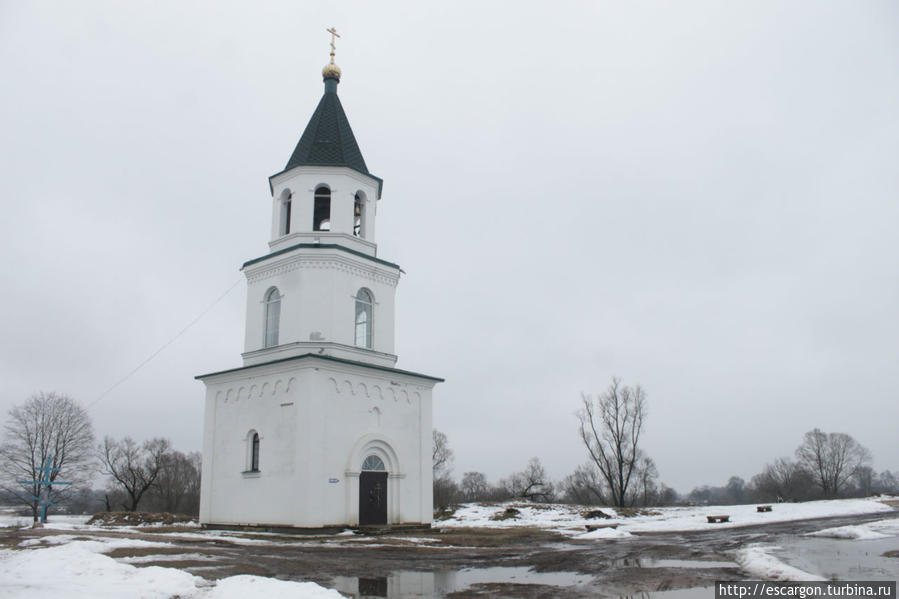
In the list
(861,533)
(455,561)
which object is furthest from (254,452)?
(861,533)

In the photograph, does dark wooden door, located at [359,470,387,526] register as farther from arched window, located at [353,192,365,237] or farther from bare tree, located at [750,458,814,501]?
bare tree, located at [750,458,814,501]

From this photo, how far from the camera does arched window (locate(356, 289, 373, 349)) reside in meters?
24.2

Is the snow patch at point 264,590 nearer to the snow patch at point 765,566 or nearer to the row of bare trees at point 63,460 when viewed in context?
the snow patch at point 765,566

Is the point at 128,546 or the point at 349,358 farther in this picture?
the point at 349,358

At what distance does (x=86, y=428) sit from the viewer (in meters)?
50.1

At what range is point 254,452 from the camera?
22.1m

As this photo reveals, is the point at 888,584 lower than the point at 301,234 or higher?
lower

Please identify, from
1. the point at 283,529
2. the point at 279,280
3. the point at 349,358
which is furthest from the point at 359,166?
the point at 283,529

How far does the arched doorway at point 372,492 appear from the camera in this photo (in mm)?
21359

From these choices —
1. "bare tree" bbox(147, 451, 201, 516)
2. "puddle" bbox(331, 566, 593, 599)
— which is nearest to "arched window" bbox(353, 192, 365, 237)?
"puddle" bbox(331, 566, 593, 599)

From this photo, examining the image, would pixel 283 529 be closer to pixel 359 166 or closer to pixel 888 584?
pixel 359 166

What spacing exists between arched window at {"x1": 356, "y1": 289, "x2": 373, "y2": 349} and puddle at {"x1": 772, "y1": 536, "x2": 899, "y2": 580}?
14.5 meters

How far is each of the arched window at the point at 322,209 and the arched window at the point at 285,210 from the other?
1.05 metres

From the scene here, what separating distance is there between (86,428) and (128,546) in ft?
139
